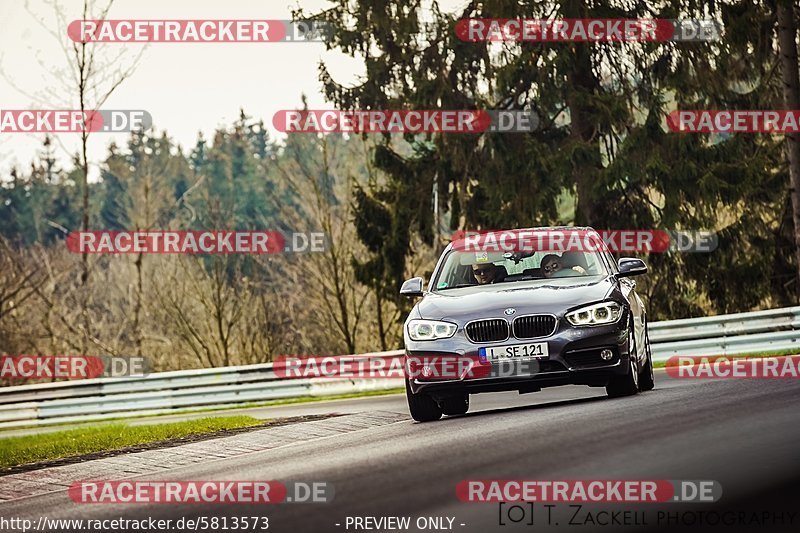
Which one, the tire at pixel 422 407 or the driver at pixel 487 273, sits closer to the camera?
the tire at pixel 422 407

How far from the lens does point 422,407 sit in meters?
12.3

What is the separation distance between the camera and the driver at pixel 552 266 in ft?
42.2

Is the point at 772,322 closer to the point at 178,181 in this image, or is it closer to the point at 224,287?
the point at 224,287

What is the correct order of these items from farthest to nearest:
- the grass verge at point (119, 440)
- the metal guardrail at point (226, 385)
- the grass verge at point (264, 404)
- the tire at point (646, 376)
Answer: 1. the grass verge at point (264, 404)
2. the metal guardrail at point (226, 385)
3. the grass verge at point (119, 440)
4. the tire at point (646, 376)

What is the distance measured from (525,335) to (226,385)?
14793 millimetres

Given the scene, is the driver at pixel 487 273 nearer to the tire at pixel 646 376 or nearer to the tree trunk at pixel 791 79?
the tire at pixel 646 376

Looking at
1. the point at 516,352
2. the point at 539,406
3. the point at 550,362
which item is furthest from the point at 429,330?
the point at 539,406

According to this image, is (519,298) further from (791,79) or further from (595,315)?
(791,79)

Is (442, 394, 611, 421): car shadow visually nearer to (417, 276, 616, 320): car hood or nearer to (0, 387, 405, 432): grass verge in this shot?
(417, 276, 616, 320): car hood

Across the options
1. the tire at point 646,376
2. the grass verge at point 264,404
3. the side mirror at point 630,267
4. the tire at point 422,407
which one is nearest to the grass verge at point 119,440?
the tire at point 422,407

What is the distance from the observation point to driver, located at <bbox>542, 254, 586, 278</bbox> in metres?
12.9

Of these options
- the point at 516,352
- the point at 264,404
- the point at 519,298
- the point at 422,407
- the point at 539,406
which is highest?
the point at 519,298

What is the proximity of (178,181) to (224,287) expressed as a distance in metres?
68.4

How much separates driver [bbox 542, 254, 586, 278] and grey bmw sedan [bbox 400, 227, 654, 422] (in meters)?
0.01
